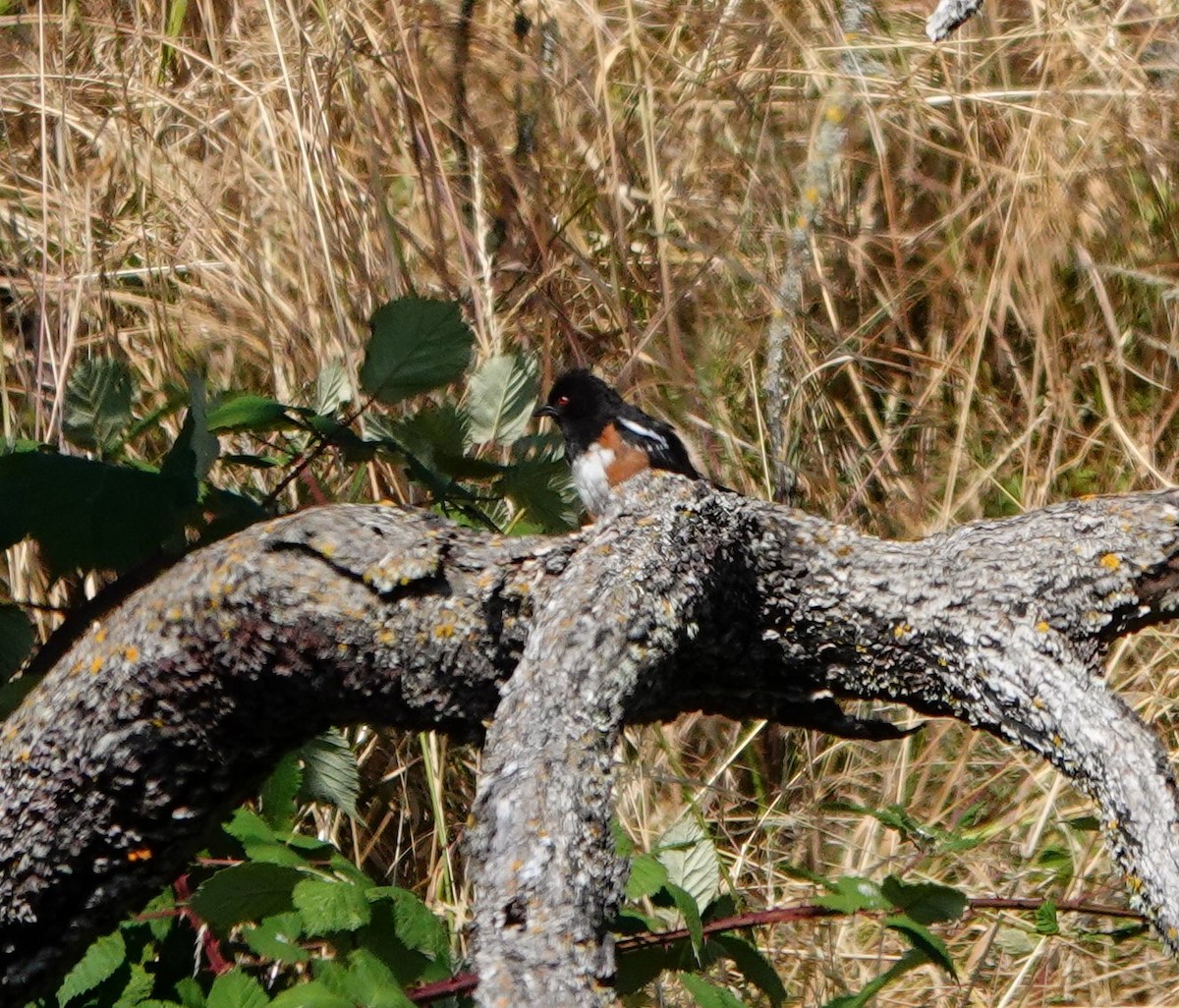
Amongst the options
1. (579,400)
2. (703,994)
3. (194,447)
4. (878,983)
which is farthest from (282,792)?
(579,400)

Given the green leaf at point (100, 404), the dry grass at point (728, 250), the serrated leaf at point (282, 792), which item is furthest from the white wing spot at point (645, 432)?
the green leaf at point (100, 404)

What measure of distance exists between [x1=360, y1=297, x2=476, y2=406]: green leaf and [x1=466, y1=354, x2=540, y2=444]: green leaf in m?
0.13

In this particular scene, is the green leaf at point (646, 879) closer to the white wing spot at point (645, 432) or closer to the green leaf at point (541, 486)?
the green leaf at point (541, 486)

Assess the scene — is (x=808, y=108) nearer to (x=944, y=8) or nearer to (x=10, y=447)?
(x=944, y=8)

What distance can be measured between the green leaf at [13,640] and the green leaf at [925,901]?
87cm

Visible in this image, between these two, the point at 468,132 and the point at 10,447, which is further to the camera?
the point at 468,132

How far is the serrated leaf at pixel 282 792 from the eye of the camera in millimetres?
1618

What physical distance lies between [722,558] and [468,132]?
8.09ft

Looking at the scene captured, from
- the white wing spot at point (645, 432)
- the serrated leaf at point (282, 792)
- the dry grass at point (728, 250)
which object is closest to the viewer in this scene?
the serrated leaf at point (282, 792)

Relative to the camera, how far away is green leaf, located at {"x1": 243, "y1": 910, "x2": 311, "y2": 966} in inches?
53.0

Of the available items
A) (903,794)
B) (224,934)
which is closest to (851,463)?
(903,794)

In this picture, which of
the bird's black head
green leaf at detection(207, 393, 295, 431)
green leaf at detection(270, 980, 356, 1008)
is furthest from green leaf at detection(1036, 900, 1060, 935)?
the bird's black head

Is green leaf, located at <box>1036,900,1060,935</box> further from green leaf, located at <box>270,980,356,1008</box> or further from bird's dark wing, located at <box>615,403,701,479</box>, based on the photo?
bird's dark wing, located at <box>615,403,701,479</box>

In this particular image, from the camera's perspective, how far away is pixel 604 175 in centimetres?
361
